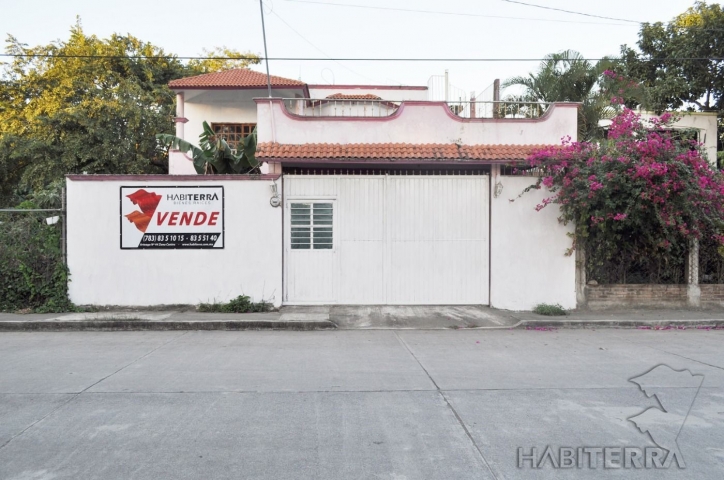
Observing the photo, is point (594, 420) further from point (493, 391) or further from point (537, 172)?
point (537, 172)

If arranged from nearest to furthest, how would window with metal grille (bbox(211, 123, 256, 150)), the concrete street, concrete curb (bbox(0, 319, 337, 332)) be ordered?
the concrete street → concrete curb (bbox(0, 319, 337, 332)) → window with metal grille (bbox(211, 123, 256, 150))

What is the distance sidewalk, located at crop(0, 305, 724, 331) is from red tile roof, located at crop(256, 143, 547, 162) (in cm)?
325

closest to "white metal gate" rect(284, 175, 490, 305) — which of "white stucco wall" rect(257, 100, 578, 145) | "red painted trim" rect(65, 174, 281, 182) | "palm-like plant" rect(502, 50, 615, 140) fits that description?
"red painted trim" rect(65, 174, 281, 182)

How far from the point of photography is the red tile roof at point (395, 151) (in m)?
11.8

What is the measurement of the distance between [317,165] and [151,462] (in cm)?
882

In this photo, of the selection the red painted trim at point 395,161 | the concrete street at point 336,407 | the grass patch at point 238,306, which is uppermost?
the red painted trim at point 395,161

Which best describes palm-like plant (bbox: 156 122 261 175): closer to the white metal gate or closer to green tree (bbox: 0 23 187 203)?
the white metal gate

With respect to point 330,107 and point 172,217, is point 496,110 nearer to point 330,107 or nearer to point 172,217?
point 330,107

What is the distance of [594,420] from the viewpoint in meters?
5.18

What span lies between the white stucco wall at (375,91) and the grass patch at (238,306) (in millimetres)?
14333

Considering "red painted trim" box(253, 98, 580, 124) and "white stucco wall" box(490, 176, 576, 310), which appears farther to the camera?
"red painted trim" box(253, 98, 580, 124)

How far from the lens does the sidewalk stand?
1068 centimetres

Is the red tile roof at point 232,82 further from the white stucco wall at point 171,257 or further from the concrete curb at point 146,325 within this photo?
the concrete curb at point 146,325

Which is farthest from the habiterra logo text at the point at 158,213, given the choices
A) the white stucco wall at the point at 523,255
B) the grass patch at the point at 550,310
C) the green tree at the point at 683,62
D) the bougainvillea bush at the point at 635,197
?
the green tree at the point at 683,62
